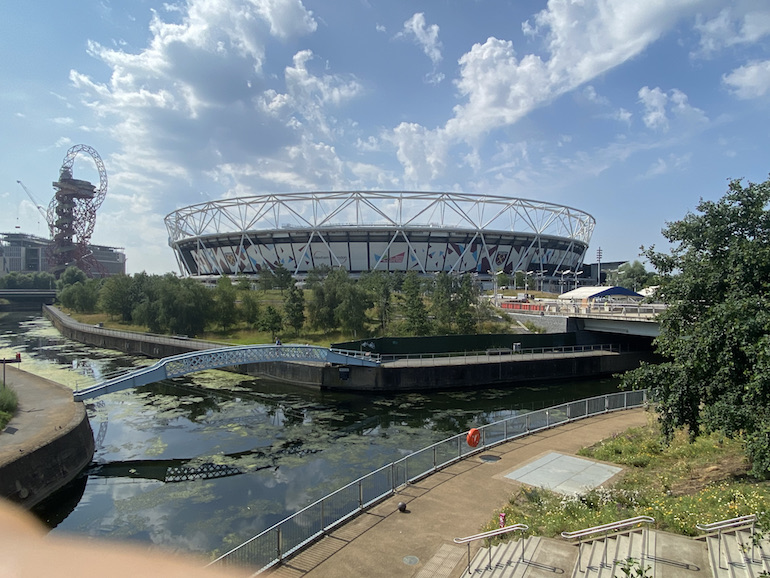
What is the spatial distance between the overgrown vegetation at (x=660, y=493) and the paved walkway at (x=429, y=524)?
1.97 ft

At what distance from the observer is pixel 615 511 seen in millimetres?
7809

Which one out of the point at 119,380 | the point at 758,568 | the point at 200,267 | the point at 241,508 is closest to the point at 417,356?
the point at 119,380

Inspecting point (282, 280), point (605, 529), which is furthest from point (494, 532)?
point (282, 280)

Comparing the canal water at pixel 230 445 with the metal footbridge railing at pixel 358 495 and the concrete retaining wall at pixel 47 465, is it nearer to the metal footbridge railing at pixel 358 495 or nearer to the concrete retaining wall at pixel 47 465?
the concrete retaining wall at pixel 47 465

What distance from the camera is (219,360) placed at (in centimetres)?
2409

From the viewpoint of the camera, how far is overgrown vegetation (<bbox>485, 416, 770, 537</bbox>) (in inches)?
280

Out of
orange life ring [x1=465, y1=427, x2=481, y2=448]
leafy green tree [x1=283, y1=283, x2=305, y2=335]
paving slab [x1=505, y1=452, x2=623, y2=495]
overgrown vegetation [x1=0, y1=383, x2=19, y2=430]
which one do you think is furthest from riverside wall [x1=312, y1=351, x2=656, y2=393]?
paving slab [x1=505, y1=452, x2=623, y2=495]

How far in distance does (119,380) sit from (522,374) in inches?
883

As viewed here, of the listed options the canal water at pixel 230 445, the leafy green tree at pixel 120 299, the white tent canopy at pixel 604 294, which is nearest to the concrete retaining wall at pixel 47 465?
the canal water at pixel 230 445

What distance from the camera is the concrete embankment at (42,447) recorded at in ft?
40.2

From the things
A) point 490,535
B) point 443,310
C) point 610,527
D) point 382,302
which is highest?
point 382,302

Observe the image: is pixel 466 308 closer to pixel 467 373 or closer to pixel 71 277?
pixel 467 373

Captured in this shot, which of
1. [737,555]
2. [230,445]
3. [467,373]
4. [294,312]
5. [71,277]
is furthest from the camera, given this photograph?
[71,277]

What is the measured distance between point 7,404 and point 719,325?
20.8 metres
